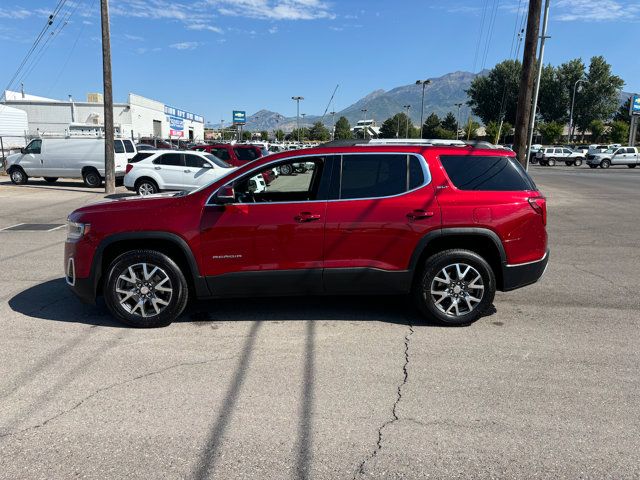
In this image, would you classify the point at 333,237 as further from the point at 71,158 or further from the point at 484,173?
the point at 71,158

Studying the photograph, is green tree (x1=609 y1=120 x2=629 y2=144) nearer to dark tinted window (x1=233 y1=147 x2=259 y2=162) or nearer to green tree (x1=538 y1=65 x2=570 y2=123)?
green tree (x1=538 y1=65 x2=570 y2=123)

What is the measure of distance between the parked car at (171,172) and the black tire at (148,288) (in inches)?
441

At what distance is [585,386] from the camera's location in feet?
11.9

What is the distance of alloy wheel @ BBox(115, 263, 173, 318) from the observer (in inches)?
184

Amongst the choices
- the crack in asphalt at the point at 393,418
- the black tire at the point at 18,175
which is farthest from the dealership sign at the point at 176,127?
the crack in asphalt at the point at 393,418

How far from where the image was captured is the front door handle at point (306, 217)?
4582 millimetres

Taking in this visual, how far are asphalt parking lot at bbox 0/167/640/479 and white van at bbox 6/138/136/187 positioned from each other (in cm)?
1468

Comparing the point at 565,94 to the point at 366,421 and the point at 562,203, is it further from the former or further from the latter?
the point at 366,421

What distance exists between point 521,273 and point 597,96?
99.9 m

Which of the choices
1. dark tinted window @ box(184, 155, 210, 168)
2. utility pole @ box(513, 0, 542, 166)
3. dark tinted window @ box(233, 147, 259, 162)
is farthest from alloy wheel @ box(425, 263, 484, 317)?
dark tinted window @ box(233, 147, 259, 162)

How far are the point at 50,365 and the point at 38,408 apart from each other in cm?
71

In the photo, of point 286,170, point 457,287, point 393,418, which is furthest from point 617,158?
point 393,418

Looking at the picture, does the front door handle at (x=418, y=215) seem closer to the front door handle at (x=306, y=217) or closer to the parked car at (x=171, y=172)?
the front door handle at (x=306, y=217)

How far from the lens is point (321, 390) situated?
11.7ft
